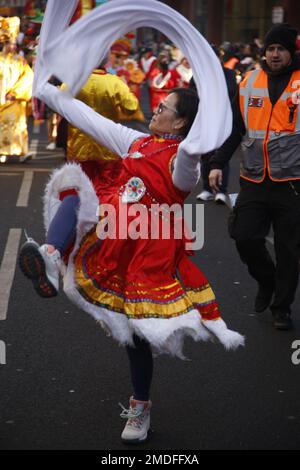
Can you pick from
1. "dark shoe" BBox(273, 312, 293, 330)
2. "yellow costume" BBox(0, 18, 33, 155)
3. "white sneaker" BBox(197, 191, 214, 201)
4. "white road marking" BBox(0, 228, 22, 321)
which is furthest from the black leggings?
"yellow costume" BBox(0, 18, 33, 155)

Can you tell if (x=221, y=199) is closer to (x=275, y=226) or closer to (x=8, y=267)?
(x=8, y=267)

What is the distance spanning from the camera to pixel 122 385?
5.14m

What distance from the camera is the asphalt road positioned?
4.46 meters

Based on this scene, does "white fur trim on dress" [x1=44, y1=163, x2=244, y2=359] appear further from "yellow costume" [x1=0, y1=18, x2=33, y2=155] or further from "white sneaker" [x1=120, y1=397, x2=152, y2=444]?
"yellow costume" [x1=0, y1=18, x2=33, y2=155]

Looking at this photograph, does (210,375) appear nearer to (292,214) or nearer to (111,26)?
(292,214)

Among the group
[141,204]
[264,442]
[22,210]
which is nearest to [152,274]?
[141,204]

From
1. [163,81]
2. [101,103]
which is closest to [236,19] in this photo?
[163,81]

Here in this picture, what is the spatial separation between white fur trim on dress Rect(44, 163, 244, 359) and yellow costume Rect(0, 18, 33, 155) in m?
9.95

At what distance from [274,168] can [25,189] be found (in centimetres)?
630

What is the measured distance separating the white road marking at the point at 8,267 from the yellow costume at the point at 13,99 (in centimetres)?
534

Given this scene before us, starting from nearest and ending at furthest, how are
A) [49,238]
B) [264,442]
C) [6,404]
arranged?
[49,238]
[264,442]
[6,404]

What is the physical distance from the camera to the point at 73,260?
14.0 feet

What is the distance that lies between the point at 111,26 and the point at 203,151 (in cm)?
61

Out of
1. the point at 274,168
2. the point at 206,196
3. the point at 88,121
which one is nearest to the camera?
the point at 88,121
